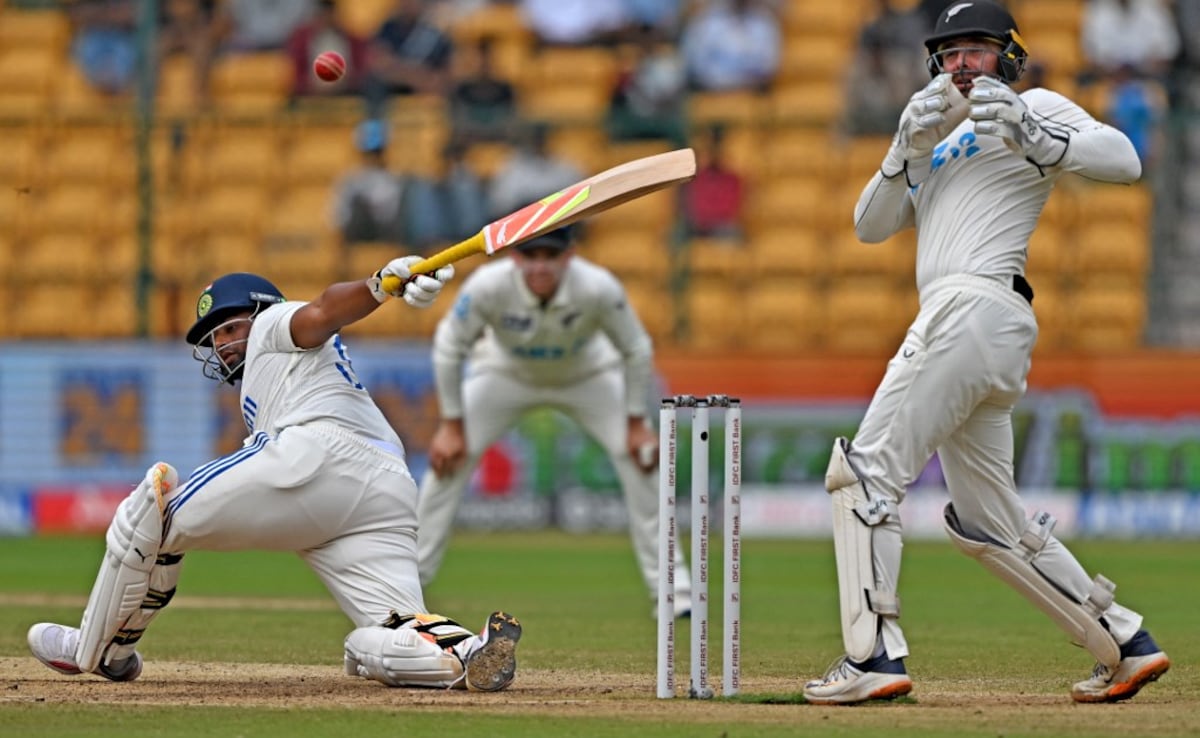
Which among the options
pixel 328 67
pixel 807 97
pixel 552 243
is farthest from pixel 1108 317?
pixel 328 67

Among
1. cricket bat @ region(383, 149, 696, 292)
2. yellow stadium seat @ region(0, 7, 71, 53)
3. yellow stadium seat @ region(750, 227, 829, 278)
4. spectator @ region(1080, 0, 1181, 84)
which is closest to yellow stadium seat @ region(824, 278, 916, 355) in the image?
yellow stadium seat @ region(750, 227, 829, 278)

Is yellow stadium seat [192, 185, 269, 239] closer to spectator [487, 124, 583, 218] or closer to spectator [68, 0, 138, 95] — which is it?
spectator [68, 0, 138, 95]

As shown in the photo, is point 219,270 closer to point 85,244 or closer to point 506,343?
point 85,244

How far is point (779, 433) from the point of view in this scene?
16.2 metres

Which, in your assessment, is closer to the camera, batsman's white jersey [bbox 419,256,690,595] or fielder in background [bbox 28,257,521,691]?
fielder in background [bbox 28,257,521,691]

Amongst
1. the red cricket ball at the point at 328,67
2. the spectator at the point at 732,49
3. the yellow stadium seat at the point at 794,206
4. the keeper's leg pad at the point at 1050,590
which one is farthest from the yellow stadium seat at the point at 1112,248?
the keeper's leg pad at the point at 1050,590

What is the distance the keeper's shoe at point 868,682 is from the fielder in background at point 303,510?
3.53 feet

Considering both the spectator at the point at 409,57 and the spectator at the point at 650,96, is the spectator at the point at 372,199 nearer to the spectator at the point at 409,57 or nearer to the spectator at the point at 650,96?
the spectator at the point at 409,57

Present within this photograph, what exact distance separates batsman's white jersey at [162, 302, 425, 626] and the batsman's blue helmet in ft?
0.41

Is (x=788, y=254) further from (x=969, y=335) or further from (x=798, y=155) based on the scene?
(x=969, y=335)

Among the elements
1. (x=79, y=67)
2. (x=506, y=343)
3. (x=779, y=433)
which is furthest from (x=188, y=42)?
(x=506, y=343)

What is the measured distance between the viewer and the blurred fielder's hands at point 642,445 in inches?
396

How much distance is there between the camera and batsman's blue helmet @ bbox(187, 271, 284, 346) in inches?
273

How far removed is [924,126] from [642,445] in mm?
4371
